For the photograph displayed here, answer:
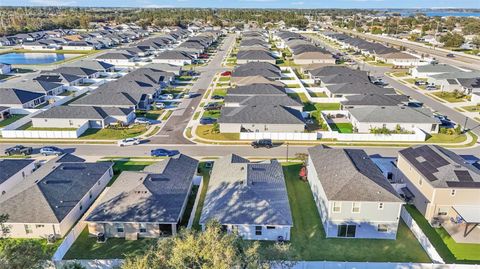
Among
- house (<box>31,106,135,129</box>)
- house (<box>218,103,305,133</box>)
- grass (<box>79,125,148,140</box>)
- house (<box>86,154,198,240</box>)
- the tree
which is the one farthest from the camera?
house (<box>31,106,135,129</box>)

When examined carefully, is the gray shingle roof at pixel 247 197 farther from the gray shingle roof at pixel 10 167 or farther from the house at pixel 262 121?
the gray shingle roof at pixel 10 167

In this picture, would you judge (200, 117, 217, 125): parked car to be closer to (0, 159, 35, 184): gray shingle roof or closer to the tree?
(0, 159, 35, 184): gray shingle roof

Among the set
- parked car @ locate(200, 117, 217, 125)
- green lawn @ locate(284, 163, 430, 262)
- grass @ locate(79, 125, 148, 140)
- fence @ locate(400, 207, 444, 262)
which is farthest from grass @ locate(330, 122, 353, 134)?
grass @ locate(79, 125, 148, 140)

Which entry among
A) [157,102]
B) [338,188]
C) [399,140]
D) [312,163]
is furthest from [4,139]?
[399,140]

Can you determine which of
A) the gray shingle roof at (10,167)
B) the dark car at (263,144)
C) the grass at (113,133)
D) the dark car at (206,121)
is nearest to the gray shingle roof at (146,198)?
the gray shingle roof at (10,167)

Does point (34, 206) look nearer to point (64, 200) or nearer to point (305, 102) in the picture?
point (64, 200)

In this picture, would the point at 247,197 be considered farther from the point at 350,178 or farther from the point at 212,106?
the point at 212,106
